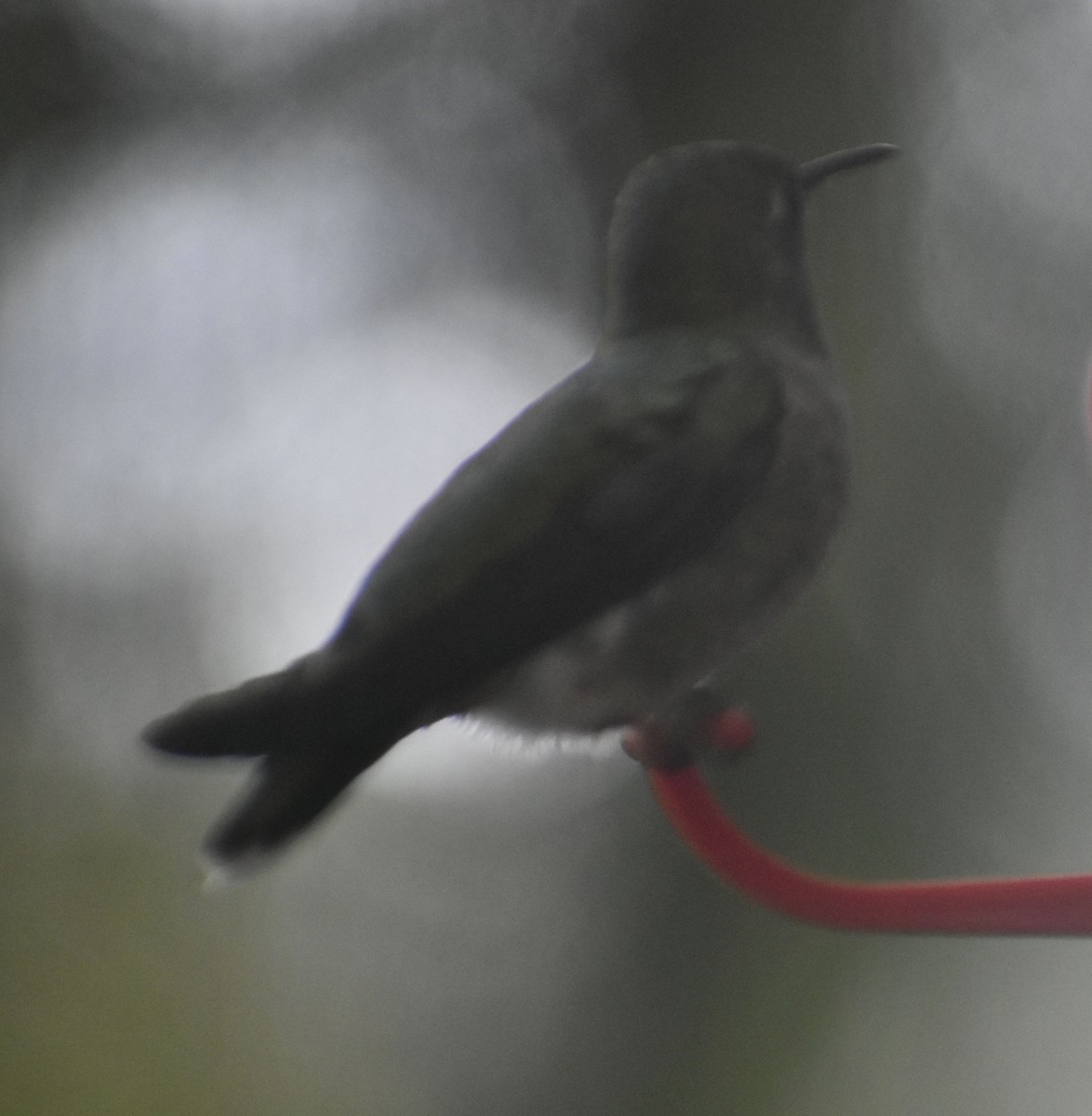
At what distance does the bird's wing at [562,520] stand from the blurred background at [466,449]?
1.52 metres

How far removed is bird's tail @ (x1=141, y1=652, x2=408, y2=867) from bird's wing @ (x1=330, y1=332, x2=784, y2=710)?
3 cm

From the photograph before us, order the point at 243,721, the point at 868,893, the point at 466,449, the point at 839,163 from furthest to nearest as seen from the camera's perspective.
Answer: the point at 466,449
the point at 839,163
the point at 868,893
the point at 243,721

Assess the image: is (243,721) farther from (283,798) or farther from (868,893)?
(868,893)

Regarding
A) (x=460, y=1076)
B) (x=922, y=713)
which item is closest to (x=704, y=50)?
(x=922, y=713)

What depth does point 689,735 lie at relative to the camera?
911mm

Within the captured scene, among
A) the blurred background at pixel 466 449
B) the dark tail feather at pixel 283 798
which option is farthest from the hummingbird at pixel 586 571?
the blurred background at pixel 466 449

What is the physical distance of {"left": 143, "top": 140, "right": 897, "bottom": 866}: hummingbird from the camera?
0.82 m

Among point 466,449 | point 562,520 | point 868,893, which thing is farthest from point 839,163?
point 466,449

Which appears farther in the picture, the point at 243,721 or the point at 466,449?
the point at 466,449

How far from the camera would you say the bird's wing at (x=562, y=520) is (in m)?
0.87

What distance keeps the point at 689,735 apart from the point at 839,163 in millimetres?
481

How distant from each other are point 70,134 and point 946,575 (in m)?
2.55

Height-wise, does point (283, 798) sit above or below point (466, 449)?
above

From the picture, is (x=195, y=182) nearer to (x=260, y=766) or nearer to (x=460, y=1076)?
(x=460, y=1076)
